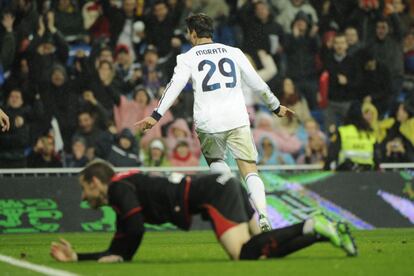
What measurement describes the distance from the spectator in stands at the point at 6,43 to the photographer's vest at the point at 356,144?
610 cm

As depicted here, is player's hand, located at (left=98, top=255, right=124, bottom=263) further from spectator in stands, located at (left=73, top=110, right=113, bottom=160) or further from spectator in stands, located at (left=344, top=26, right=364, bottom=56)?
spectator in stands, located at (left=344, top=26, right=364, bottom=56)

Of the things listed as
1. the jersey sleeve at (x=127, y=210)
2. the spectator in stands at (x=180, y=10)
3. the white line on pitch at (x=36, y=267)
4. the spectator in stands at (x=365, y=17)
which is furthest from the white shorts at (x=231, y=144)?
the spectator in stands at (x=365, y=17)

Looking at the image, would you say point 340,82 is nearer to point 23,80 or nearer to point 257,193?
point 23,80

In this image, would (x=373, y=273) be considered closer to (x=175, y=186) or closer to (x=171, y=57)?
(x=175, y=186)

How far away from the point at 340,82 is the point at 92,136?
14.9 feet

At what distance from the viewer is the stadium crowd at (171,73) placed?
20.4 m

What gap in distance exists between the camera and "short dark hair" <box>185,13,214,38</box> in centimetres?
1380

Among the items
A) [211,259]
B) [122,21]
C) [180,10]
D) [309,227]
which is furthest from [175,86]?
[180,10]

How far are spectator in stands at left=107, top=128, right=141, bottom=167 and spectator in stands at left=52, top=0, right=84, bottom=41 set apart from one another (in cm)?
362

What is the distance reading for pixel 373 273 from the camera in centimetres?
1008

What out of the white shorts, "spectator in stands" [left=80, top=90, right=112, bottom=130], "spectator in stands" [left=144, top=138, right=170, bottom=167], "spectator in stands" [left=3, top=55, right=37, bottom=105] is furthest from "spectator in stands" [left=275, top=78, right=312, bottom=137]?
the white shorts

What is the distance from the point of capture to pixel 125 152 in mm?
20125

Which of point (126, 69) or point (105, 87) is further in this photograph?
point (126, 69)

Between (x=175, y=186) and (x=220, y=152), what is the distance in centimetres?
342
